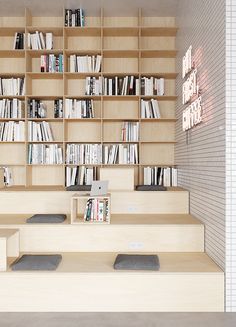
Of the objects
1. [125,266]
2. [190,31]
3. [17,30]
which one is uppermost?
[17,30]

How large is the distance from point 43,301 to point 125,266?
65 centimetres

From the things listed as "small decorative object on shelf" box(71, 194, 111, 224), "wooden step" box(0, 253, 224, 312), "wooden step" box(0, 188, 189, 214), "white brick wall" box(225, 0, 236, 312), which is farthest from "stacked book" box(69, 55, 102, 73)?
"wooden step" box(0, 253, 224, 312)

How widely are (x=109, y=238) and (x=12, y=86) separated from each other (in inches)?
105

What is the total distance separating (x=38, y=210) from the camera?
4004 millimetres

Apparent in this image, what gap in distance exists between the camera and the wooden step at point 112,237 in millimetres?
3326

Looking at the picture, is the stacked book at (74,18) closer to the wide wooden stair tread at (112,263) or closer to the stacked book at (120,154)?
the stacked book at (120,154)

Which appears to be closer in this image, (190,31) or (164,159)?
(190,31)

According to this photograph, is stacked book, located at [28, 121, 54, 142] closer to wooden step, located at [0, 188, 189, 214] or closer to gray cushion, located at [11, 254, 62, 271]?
wooden step, located at [0, 188, 189, 214]

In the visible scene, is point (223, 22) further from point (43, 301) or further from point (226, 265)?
point (43, 301)

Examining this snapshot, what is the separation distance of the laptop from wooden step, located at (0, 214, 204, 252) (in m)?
0.32

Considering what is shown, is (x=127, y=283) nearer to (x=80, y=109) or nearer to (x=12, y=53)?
(x=80, y=109)

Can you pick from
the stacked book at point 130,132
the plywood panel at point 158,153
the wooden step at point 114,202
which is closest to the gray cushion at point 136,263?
the wooden step at point 114,202

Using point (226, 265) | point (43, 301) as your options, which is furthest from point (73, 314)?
point (226, 265)

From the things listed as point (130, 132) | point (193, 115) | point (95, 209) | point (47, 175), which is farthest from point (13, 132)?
point (193, 115)
